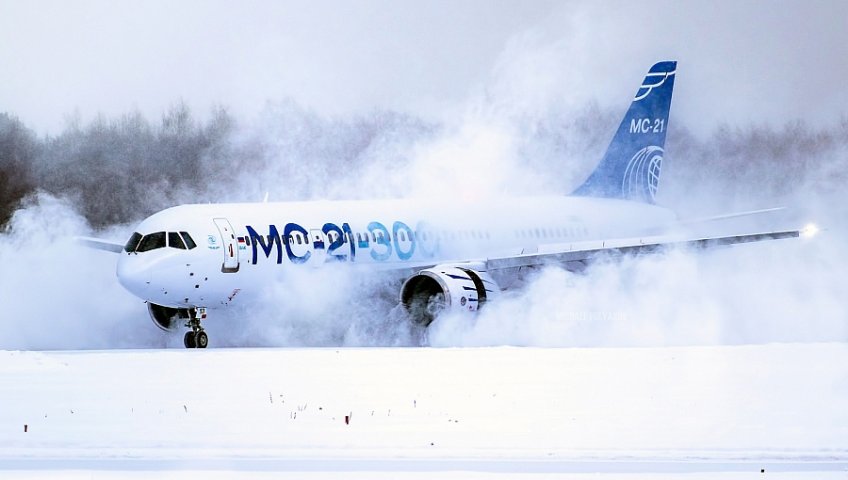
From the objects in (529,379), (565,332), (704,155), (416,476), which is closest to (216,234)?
(565,332)

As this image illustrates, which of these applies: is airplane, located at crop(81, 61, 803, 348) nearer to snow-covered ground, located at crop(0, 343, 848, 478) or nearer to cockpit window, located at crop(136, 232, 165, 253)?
cockpit window, located at crop(136, 232, 165, 253)

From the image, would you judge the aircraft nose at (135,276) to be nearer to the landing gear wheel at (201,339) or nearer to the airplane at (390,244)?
the airplane at (390,244)

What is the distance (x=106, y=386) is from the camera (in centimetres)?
1977

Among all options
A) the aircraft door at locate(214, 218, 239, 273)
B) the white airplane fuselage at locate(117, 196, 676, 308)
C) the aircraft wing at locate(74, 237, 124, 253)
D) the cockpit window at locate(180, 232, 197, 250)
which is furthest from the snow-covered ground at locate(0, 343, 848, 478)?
the aircraft wing at locate(74, 237, 124, 253)

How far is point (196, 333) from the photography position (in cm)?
2853

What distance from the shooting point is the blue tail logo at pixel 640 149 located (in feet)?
134

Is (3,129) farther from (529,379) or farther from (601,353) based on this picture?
(529,379)

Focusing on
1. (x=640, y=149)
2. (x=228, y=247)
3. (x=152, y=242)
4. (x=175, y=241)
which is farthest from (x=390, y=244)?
(x=640, y=149)

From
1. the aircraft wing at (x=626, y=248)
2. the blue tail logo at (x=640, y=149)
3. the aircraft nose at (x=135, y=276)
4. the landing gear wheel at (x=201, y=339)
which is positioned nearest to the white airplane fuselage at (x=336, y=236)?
the aircraft nose at (x=135, y=276)

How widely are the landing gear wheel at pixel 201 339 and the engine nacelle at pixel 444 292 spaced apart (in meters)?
4.24

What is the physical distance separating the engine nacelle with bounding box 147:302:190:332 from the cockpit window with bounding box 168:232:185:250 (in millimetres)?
2328

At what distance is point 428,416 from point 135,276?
40.5 feet

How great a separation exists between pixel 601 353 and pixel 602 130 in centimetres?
3147

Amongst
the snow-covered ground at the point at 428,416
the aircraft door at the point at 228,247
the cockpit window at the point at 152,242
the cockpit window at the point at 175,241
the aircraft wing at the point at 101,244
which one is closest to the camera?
the snow-covered ground at the point at 428,416
